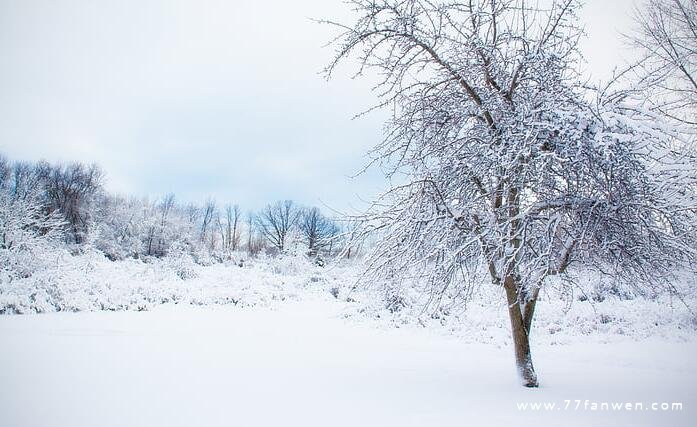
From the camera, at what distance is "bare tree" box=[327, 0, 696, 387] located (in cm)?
401

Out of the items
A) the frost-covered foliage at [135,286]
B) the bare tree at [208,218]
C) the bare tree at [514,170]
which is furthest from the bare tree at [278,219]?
the bare tree at [514,170]

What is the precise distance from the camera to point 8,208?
1869 centimetres

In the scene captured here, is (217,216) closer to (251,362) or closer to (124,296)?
(124,296)

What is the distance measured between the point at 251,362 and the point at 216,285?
14501 millimetres

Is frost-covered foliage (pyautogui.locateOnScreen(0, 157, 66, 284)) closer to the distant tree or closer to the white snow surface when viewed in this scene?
the white snow surface

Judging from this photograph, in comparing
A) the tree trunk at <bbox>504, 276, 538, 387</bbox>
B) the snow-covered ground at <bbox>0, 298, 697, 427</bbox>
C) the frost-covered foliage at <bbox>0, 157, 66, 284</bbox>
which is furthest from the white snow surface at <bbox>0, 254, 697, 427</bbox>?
the frost-covered foliage at <bbox>0, 157, 66, 284</bbox>

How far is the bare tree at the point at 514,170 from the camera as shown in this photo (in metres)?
4.01

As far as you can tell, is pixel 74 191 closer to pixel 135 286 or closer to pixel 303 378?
pixel 135 286

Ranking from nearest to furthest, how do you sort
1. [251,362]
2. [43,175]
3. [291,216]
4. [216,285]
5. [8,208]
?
[251,362] < [8,208] < [216,285] < [43,175] < [291,216]

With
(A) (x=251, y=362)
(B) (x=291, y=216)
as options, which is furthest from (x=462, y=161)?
(B) (x=291, y=216)

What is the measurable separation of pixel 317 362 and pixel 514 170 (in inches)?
203

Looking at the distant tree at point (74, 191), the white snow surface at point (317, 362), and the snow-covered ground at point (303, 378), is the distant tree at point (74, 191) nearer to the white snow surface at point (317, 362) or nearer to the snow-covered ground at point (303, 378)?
the white snow surface at point (317, 362)

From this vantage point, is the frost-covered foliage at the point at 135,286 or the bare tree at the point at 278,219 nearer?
the frost-covered foliage at the point at 135,286

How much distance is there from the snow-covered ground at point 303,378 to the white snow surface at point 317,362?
3 cm
